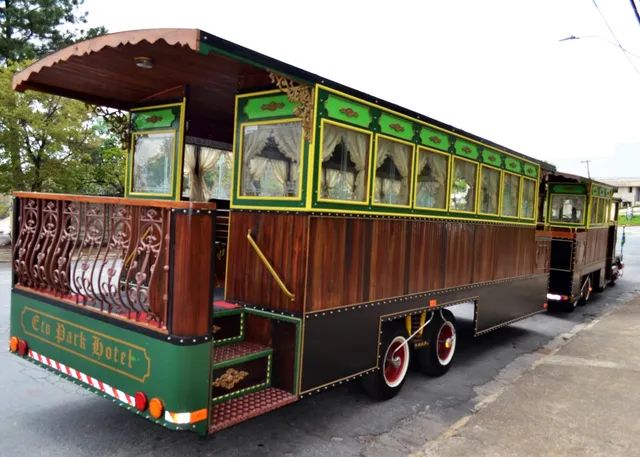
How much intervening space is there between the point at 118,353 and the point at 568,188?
11.8 meters

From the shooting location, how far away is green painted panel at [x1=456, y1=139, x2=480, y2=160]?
21.7 ft

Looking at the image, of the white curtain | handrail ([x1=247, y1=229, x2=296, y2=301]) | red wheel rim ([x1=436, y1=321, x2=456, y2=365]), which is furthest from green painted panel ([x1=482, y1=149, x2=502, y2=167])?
handrail ([x1=247, y1=229, x2=296, y2=301])

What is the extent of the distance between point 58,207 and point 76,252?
42cm

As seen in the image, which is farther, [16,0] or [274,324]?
[16,0]

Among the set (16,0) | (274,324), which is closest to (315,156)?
(274,324)

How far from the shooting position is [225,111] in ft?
19.6

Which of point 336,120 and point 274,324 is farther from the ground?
point 336,120

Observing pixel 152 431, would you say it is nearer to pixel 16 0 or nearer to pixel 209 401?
pixel 209 401

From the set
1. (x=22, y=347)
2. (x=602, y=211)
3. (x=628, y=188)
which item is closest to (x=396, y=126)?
(x=22, y=347)

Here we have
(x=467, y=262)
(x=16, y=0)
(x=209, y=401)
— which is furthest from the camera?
(x=16, y=0)

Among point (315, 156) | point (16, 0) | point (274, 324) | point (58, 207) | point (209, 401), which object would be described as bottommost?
point (209, 401)

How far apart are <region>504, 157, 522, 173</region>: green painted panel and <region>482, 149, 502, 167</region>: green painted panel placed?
11.3 inches

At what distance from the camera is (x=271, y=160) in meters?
4.68

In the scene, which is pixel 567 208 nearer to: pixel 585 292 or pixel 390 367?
pixel 585 292
